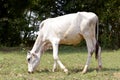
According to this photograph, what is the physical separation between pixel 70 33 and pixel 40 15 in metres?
12.6

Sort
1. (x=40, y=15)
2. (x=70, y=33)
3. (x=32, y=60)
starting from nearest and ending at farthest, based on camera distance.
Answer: (x=70, y=33) < (x=32, y=60) < (x=40, y=15)

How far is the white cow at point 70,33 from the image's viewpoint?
9.90 meters

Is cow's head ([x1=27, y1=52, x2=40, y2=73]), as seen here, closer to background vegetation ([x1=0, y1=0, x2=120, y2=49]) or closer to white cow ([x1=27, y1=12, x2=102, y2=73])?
white cow ([x1=27, y1=12, x2=102, y2=73])

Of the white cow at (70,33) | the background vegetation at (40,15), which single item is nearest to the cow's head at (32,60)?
the white cow at (70,33)

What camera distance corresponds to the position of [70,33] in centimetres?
993

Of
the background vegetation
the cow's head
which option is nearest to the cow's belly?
the cow's head

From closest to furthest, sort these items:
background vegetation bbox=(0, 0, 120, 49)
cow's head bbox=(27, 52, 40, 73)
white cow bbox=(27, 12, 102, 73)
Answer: white cow bbox=(27, 12, 102, 73) → cow's head bbox=(27, 52, 40, 73) → background vegetation bbox=(0, 0, 120, 49)

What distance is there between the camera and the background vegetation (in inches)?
835

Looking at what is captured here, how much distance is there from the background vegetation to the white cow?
34.3 feet

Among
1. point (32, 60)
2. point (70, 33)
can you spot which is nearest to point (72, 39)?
point (70, 33)

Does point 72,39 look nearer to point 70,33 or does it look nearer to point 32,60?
point 70,33

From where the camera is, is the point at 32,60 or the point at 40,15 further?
the point at 40,15

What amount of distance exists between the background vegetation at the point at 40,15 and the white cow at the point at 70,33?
10451 mm

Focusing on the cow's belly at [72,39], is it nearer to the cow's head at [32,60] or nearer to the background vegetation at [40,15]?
the cow's head at [32,60]
